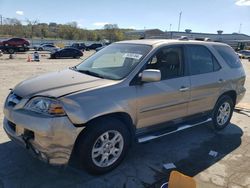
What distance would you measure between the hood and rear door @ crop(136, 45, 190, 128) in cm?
60

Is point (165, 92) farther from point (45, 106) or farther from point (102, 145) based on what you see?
point (45, 106)

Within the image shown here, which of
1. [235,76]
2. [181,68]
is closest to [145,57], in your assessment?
[181,68]

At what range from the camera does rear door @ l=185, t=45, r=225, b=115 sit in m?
4.61

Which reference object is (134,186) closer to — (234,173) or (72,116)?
(72,116)

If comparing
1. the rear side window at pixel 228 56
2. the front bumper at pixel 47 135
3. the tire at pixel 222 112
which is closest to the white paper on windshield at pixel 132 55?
the front bumper at pixel 47 135

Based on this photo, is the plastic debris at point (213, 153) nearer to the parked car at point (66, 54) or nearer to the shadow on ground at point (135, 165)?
the shadow on ground at point (135, 165)

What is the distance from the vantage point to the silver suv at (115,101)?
314 centimetres

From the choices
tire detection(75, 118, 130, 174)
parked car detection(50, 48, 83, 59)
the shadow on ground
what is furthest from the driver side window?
parked car detection(50, 48, 83, 59)

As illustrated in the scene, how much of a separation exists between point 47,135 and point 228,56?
407cm

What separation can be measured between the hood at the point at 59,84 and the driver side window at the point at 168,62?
2.97 feet

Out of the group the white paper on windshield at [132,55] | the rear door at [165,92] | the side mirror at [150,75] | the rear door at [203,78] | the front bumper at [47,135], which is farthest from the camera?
the rear door at [203,78]

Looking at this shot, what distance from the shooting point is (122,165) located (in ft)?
12.8

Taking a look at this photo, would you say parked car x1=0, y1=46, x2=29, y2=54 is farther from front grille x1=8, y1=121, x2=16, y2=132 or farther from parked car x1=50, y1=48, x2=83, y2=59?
front grille x1=8, y1=121, x2=16, y2=132

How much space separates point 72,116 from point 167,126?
1.83 meters
